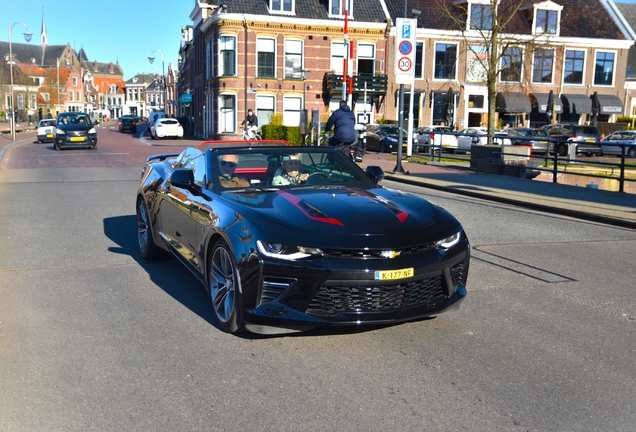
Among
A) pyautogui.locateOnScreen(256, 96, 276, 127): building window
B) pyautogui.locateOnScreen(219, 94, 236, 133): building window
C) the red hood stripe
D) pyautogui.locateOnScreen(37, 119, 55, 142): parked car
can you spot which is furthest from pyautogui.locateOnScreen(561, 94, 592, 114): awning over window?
the red hood stripe

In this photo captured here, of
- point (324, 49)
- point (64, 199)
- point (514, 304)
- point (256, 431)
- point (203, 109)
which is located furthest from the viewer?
point (203, 109)

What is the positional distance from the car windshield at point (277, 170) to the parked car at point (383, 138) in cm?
2727

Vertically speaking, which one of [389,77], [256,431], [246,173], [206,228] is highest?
[389,77]

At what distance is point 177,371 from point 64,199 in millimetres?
9686

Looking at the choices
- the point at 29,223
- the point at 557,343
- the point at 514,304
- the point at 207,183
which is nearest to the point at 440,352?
the point at 557,343

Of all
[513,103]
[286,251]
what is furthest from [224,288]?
[513,103]

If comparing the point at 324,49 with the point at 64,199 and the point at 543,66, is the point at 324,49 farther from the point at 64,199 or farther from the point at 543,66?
the point at 64,199

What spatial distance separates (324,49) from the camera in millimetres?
44938

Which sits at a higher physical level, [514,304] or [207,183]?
[207,183]

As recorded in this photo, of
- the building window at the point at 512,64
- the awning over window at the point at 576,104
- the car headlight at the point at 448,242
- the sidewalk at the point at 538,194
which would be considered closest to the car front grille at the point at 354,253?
the car headlight at the point at 448,242

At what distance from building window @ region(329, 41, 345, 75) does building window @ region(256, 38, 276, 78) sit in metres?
4.02

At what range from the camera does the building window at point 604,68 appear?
48.2 meters

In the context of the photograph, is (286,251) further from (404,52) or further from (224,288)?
(404,52)

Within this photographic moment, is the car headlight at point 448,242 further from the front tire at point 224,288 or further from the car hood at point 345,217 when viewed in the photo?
the front tire at point 224,288
